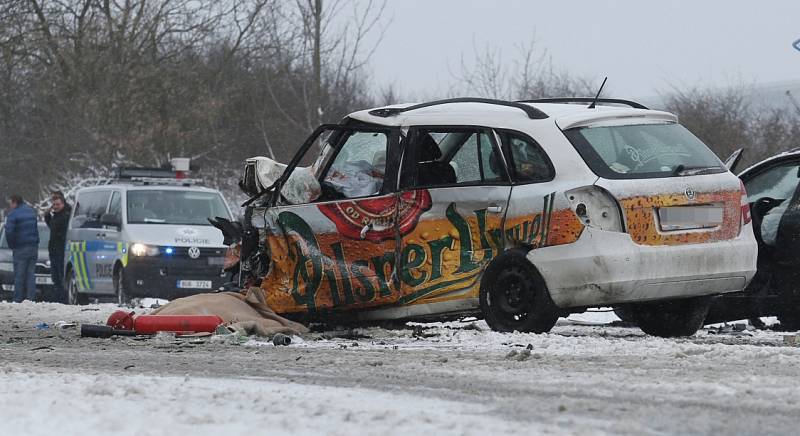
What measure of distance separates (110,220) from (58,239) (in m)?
2.61

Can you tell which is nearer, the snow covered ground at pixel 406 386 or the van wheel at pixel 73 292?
the snow covered ground at pixel 406 386

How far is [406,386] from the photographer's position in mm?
7035

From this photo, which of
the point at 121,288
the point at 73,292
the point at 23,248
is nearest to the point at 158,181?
the point at 121,288

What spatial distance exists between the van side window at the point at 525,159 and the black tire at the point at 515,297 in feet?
1.72

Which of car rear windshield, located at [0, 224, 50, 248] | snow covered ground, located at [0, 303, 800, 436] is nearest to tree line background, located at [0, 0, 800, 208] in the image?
car rear windshield, located at [0, 224, 50, 248]

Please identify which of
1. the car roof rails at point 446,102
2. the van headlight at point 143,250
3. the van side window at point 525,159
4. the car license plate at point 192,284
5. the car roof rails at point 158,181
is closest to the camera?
the van side window at point 525,159

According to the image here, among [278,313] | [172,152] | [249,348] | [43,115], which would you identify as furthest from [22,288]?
[43,115]

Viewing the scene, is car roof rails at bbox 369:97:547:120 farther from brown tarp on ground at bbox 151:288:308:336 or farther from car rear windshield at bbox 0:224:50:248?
car rear windshield at bbox 0:224:50:248

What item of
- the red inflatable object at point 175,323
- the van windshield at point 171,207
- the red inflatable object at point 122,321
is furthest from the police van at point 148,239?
the red inflatable object at point 175,323

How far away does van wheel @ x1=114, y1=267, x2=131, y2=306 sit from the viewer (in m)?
20.8

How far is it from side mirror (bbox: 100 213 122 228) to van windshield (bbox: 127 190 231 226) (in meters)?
0.16

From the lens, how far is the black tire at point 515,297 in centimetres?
988

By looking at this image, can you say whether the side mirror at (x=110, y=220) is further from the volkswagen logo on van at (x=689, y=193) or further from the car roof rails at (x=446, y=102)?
the volkswagen logo on van at (x=689, y=193)

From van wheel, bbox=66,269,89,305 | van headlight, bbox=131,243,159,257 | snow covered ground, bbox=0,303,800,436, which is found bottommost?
van wheel, bbox=66,269,89,305
